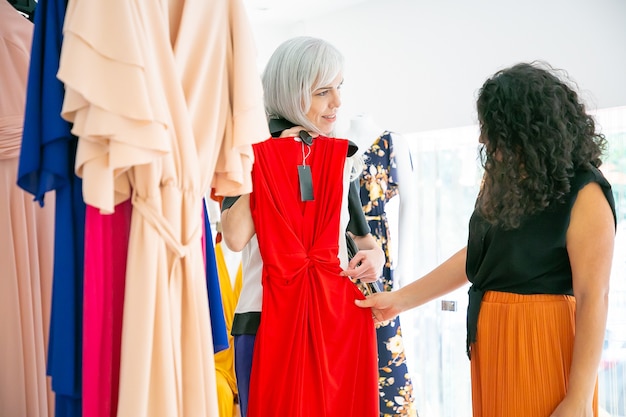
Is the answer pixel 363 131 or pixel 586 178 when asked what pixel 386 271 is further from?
pixel 586 178

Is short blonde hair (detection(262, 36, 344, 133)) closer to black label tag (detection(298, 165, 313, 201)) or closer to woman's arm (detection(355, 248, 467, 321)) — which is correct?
black label tag (detection(298, 165, 313, 201))

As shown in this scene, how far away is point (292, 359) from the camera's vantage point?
1675 millimetres

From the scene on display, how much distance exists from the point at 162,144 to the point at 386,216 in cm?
186

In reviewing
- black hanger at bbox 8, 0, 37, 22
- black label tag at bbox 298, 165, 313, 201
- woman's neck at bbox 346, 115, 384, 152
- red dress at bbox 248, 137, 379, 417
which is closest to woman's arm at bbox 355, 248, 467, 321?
red dress at bbox 248, 137, 379, 417

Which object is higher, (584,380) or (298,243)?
(298,243)

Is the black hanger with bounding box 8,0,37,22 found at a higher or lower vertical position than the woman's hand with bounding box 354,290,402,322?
higher

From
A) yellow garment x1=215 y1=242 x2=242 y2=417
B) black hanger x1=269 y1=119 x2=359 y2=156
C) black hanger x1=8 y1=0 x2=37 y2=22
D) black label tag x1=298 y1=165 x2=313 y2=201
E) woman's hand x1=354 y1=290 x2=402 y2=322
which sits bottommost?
yellow garment x1=215 y1=242 x2=242 y2=417

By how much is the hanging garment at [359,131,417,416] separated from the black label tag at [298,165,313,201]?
91cm

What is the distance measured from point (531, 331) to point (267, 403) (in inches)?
28.2

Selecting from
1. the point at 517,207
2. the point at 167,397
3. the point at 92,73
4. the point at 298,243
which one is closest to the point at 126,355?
the point at 167,397

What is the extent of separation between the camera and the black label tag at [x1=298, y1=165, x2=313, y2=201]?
1.73m

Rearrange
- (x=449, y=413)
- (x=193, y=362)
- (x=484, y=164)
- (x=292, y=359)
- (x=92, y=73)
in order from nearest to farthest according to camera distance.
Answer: (x=92, y=73) → (x=193, y=362) → (x=292, y=359) → (x=484, y=164) → (x=449, y=413)

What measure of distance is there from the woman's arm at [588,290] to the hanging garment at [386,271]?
0.96 m

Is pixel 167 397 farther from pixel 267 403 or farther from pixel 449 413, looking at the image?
pixel 449 413
